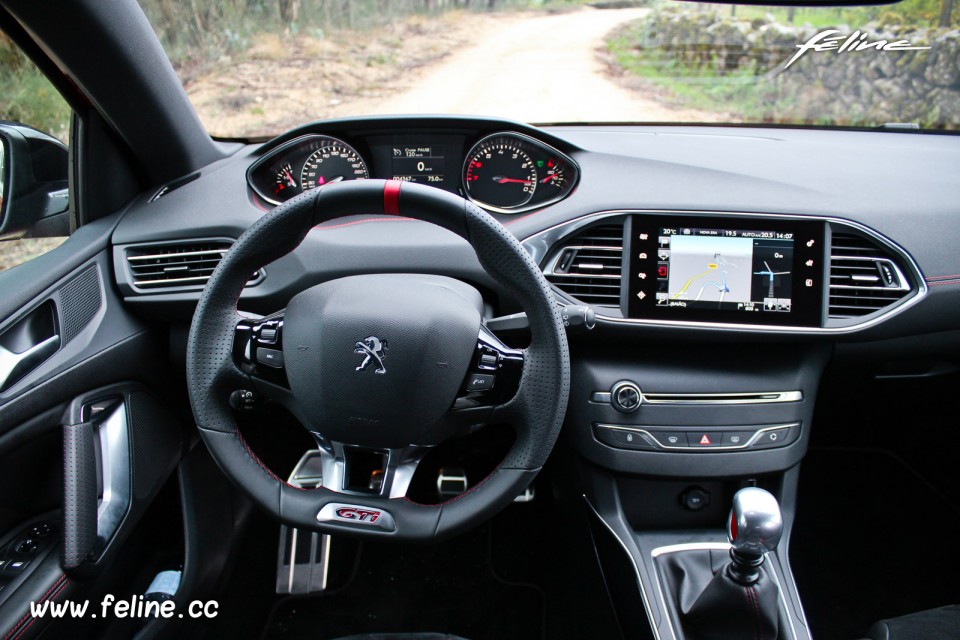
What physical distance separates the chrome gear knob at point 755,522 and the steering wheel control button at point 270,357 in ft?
3.22

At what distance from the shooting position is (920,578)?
2346 millimetres

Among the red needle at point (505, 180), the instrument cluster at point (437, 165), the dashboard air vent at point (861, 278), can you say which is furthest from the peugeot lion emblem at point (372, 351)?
the dashboard air vent at point (861, 278)

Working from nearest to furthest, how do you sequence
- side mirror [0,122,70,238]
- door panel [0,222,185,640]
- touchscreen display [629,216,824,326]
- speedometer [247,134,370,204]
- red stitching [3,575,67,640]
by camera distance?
1. red stitching [3,575,67,640]
2. door panel [0,222,185,640]
3. touchscreen display [629,216,824,326]
4. side mirror [0,122,70,238]
5. speedometer [247,134,370,204]

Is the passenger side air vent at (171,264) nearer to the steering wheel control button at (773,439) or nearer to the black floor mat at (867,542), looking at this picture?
the steering wheel control button at (773,439)

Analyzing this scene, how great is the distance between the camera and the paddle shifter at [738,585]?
139 centimetres

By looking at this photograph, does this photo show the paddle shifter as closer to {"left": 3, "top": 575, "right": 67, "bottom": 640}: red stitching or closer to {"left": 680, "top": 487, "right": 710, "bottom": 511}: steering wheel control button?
{"left": 680, "top": 487, "right": 710, "bottom": 511}: steering wheel control button

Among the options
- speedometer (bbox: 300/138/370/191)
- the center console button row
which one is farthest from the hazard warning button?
speedometer (bbox: 300/138/370/191)

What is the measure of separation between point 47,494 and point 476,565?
4.30 ft

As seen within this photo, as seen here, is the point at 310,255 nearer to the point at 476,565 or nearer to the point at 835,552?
the point at 476,565

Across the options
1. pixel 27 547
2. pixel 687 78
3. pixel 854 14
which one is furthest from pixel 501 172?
pixel 27 547

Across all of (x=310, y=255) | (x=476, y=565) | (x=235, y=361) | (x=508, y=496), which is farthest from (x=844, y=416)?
(x=235, y=361)

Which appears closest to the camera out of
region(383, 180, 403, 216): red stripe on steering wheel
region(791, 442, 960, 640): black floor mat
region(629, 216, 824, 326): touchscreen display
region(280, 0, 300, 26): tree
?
region(383, 180, 403, 216): red stripe on steering wheel

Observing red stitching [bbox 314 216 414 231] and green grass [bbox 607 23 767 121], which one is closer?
red stitching [bbox 314 216 414 231]

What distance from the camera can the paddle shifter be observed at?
4.56ft
